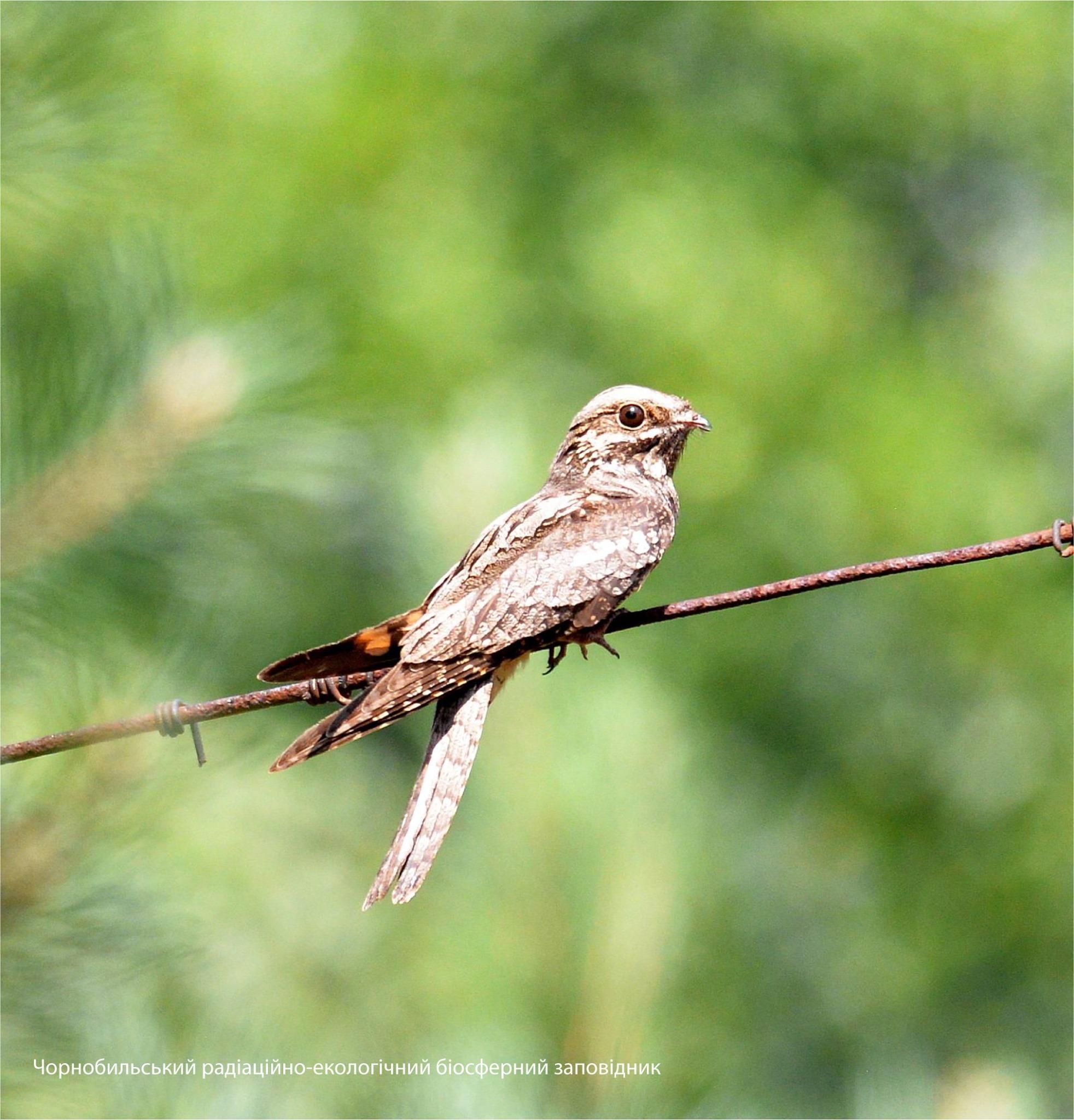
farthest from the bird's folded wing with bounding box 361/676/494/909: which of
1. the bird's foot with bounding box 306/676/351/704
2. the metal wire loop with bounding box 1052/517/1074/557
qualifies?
the metal wire loop with bounding box 1052/517/1074/557

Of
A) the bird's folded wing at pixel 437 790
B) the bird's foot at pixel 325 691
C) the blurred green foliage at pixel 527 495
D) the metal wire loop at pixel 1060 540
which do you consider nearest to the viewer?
the metal wire loop at pixel 1060 540

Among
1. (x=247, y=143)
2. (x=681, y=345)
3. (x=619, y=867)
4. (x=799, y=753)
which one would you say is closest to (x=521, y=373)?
(x=681, y=345)

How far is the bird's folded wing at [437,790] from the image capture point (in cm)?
347

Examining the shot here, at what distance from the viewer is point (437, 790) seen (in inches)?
143

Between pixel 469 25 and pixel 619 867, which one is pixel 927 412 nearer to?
pixel 469 25

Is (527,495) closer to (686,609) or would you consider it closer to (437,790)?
(437,790)

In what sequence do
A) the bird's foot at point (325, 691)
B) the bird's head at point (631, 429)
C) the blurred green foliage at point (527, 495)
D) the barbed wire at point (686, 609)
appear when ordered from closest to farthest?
the barbed wire at point (686, 609)
the bird's foot at point (325, 691)
the blurred green foliage at point (527, 495)
the bird's head at point (631, 429)

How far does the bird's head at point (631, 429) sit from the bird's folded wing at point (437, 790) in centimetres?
91

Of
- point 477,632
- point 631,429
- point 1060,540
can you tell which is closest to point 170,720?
point 477,632

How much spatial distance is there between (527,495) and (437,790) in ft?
5.06

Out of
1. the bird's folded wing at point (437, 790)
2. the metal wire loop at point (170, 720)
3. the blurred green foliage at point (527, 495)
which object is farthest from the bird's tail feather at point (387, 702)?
the blurred green foliage at point (527, 495)

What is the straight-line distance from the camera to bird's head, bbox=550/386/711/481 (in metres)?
4.42

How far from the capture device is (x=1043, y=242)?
1330cm

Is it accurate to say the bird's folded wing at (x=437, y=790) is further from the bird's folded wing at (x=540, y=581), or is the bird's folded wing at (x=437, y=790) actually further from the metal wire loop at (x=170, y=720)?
the metal wire loop at (x=170, y=720)
